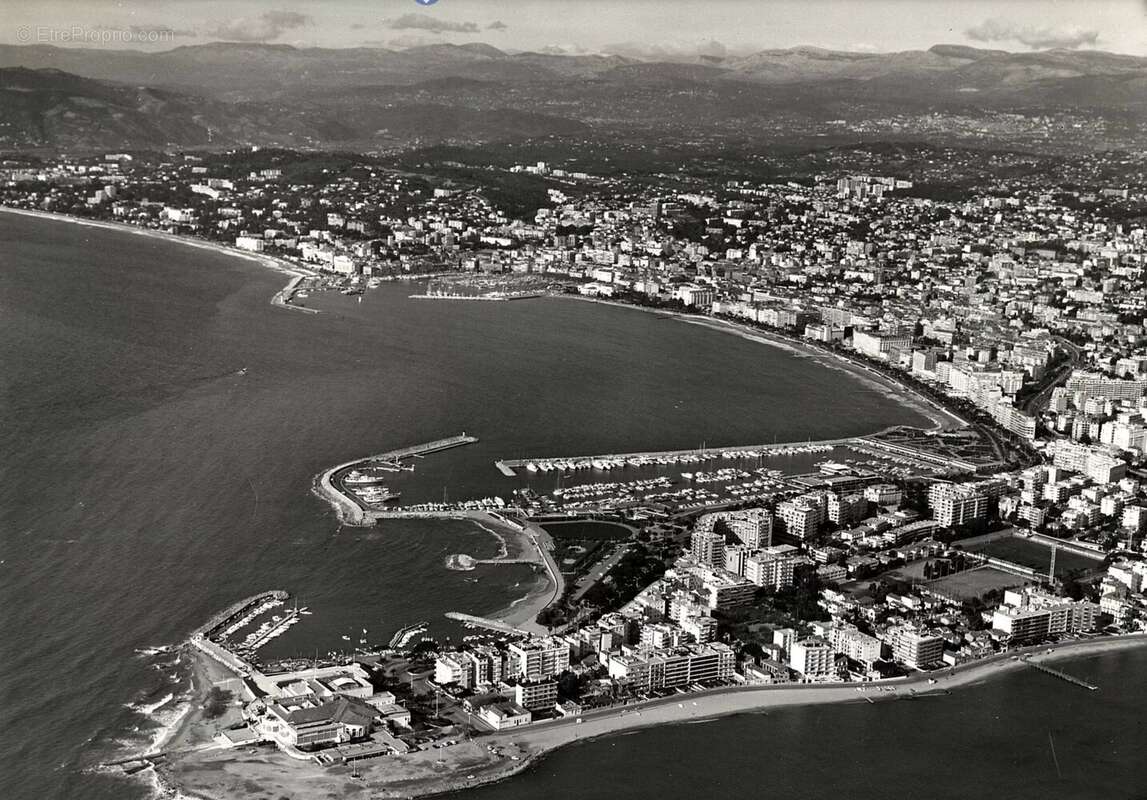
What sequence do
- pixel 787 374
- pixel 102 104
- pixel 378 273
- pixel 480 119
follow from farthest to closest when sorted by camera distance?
pixel 480 119 → pixel 102 104 → pixel 378 273 → pixel 787 374

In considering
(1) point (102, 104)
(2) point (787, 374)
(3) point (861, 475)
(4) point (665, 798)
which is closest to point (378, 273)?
(2) point (787, 374)

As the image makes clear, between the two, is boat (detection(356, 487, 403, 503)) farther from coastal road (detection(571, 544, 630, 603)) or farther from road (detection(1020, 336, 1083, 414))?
road (detection(1020, 336, 1083, 414))

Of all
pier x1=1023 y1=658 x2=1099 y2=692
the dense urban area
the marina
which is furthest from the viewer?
the marina

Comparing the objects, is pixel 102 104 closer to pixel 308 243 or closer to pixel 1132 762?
pixel 308 243

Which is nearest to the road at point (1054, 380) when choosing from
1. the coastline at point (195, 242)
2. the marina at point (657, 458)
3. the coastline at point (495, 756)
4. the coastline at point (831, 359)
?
the coastline at point (831, 359)

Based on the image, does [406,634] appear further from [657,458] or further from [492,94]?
[492,94]

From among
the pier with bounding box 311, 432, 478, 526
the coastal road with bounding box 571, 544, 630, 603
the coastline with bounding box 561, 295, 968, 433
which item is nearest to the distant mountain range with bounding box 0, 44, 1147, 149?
the coastline with bounding box 561, 295, 968, 433
